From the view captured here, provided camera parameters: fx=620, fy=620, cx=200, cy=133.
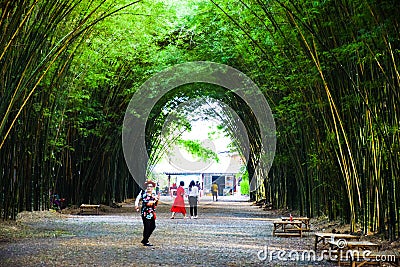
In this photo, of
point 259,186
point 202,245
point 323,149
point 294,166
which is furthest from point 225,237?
point 259,186

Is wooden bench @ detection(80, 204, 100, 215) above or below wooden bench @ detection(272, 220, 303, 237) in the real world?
above

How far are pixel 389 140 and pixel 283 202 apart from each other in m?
9.59

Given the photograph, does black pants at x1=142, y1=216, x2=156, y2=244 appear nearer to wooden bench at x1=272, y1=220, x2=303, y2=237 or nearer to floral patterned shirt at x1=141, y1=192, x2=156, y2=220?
floral patterned shirt at x1=141, y1=192, x2=156, y2=220

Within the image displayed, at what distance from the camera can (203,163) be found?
3838 cm

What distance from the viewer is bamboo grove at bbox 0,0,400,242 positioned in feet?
22.4

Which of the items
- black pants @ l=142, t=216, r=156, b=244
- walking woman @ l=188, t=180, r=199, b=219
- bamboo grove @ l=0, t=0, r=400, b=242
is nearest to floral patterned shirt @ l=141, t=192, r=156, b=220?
black pants @ l=142, t=216, r=156, b=244

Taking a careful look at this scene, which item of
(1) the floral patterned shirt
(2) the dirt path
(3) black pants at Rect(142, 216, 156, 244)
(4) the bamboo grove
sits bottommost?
(2) the dirt path

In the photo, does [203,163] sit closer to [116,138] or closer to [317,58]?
[116,138]

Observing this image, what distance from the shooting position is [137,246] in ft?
23.5

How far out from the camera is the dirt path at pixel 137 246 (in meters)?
5.88

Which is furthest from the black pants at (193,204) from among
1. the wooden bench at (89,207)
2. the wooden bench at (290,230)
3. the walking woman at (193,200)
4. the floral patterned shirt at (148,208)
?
the floral patterned shirt at (148,208)

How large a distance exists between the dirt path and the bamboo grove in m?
1.14

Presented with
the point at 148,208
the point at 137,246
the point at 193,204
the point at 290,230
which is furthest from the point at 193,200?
the point at 137,246

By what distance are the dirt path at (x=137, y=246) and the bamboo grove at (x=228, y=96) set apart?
1.14m
